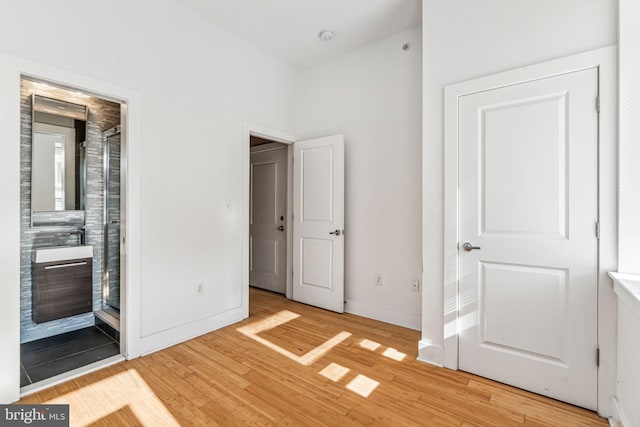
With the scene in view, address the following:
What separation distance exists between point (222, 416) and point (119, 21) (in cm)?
290

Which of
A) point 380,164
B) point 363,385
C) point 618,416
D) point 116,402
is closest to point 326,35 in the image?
point 380,164

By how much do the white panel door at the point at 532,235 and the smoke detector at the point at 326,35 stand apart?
167 cm

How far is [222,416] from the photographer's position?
176 cm

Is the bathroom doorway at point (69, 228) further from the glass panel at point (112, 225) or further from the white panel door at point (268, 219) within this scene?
the white panel door at point (268, 219)

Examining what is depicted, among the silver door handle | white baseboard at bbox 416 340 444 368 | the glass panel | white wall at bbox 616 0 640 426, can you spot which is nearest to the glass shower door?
the glass panel

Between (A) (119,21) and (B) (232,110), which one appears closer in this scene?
(A) (119,21)

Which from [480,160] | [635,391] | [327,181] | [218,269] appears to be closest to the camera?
[635,391]

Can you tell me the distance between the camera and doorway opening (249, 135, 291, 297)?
4.32m

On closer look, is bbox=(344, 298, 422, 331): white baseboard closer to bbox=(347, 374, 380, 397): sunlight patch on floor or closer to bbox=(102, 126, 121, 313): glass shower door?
bbox=(347, 374, 380, 397): sunlight patch on floor

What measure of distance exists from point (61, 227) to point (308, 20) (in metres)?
3.13

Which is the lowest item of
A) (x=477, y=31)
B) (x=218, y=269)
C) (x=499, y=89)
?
(x=218, y=269)

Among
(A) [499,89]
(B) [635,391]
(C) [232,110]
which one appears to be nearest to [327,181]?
(C) [232,110]

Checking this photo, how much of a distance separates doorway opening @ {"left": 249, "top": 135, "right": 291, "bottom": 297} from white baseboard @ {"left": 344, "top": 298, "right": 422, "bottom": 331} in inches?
39.5

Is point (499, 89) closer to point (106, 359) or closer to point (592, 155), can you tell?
point (592, 155)
